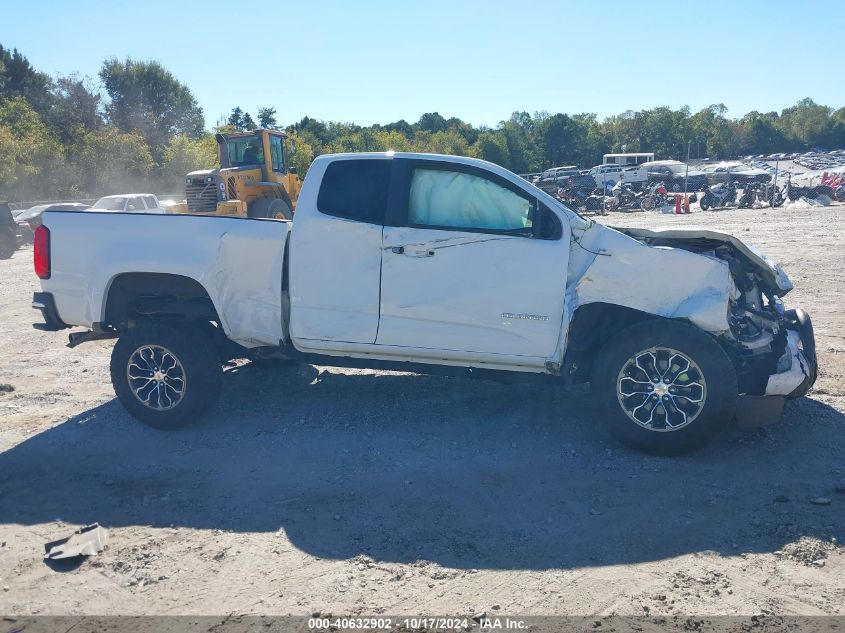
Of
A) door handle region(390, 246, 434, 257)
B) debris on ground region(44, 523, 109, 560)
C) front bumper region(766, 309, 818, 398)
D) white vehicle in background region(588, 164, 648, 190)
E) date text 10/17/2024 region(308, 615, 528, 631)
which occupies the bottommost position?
debris on ground region(44, 523, 109, 560)

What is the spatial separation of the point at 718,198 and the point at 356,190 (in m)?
31.0

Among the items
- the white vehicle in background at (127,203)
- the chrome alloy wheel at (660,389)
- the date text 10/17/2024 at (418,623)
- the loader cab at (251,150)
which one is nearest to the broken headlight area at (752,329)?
the chrome alloy wheel at (660,389)

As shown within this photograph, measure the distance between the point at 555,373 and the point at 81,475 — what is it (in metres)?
3.49

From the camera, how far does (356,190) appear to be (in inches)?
221

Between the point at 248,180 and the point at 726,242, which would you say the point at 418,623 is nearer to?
the point at 726,242

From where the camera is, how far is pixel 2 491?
16.1 ft

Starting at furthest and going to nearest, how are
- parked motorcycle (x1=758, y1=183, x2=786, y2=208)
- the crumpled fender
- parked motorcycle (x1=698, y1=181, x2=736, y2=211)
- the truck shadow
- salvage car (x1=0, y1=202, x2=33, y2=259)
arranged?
parked motorcycle (x1=698, y1=181, x2=736, y2=211) < parked motorcycle (x1=758, y1=183, x2=786, y2=208) < salvage car (x1=0, y1=202, x2=33, y2=259) < the crumpled fender < the truck shadow

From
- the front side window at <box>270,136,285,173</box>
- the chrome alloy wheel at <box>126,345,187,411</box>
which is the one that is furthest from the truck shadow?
the front side window at <box>270,136,285,173</box>

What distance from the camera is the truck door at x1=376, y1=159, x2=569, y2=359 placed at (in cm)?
524

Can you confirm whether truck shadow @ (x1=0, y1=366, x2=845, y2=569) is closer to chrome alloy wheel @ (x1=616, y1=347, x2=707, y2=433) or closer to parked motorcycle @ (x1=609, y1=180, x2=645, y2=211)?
chrome alloy wheel @ (x1=616, y1=347, x2=707, y2=433)

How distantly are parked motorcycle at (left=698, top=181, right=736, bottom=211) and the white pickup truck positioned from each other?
2908 cm

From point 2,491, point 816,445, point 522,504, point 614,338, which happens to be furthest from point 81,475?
point 816,445

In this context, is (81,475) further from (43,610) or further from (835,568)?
(835,568)

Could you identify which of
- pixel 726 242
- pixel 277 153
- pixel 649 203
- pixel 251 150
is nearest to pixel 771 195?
pixel 649 203
